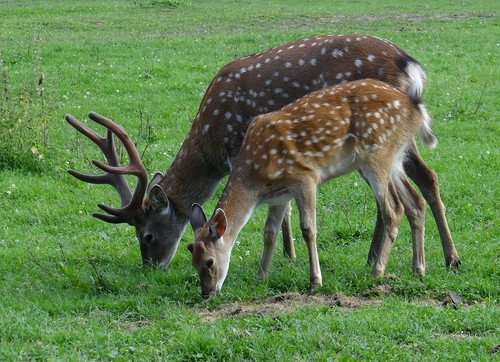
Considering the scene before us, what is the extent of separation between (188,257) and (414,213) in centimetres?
211

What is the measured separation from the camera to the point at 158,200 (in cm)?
797

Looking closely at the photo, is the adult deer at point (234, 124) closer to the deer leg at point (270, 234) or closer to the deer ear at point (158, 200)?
the deer ear at point (158, 200)

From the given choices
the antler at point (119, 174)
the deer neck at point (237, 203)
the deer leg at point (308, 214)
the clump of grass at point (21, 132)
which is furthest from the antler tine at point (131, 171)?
the clump of grass at point (21, 132)

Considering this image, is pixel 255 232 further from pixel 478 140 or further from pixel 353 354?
pixel 478 140

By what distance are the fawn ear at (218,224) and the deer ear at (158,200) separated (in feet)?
3.48

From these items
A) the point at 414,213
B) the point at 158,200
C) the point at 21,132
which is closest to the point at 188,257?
the point at 158,200

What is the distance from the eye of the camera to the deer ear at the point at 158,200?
7.87 meters

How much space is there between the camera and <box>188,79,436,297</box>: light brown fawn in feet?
23.2

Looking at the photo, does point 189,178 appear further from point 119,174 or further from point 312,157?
point 312,157

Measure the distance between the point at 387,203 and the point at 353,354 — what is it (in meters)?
2.15

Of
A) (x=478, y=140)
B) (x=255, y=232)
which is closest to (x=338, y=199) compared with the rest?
(x=255, y=232)

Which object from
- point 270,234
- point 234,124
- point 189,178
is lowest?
point 270,234

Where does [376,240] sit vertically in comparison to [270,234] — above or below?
below

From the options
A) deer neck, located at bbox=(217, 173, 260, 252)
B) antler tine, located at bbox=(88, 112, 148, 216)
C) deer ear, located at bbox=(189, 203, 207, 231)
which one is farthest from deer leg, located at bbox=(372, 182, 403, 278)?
antler tine, located at bbox=(88, 112, 148, 216)
